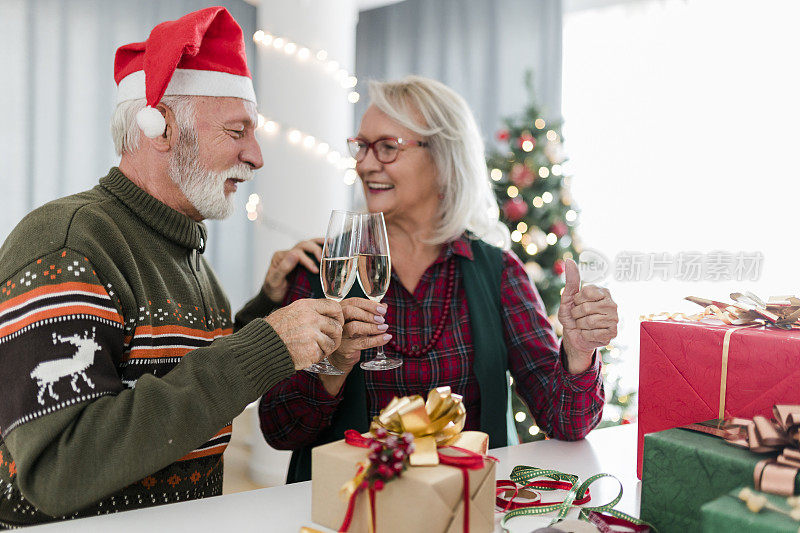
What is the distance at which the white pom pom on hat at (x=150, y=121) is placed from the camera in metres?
1.36

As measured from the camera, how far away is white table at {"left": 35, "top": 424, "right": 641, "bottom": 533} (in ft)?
3.00

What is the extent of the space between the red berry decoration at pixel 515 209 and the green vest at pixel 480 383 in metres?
1.88

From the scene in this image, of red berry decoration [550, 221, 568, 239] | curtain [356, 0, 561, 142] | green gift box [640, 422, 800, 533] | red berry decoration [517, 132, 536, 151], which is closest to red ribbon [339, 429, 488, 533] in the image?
green gift box [640, 422, 800, 533]

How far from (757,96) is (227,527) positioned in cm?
347

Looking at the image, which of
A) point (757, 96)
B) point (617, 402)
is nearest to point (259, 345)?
point (617, 402)

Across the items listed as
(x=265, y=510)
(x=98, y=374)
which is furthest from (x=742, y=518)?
(x=98, y=374)

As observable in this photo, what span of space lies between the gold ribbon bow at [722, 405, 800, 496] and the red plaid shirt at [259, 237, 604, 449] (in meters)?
0.60

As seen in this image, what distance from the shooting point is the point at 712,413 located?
3.26 feet

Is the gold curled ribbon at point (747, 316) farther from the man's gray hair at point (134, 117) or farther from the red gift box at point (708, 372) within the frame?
the man's gray hair at point (134, 117)

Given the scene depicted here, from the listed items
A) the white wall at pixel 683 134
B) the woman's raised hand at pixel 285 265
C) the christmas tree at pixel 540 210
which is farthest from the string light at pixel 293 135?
the woman's raised hand at pixel 285 265

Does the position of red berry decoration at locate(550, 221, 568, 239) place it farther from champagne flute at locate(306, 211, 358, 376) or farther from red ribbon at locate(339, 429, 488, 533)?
red ribbon at locate(339, 429, 488, 533)

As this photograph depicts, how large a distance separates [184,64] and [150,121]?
0.16 metres

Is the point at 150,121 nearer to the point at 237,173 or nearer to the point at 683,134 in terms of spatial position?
the point at 237,173

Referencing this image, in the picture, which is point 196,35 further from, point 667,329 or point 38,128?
point 38,128
